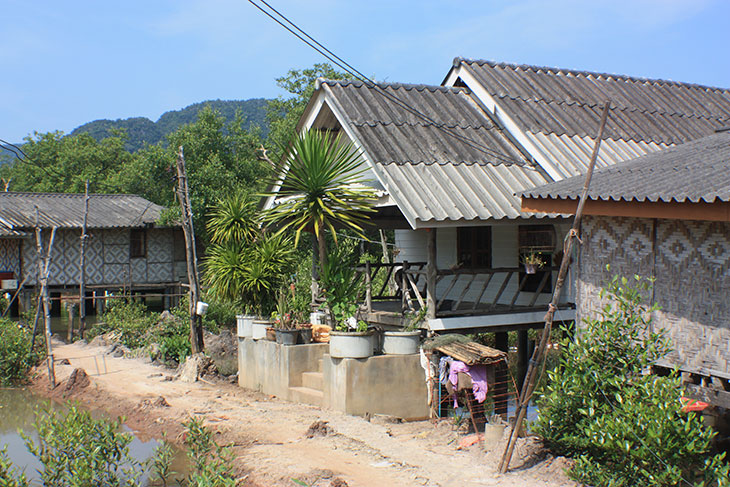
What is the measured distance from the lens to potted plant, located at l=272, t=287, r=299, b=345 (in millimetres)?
12648

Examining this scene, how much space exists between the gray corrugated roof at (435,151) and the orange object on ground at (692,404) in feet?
14.7

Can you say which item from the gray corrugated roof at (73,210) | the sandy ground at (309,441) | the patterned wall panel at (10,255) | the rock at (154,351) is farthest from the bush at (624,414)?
the patterned wall panel at (10,255)

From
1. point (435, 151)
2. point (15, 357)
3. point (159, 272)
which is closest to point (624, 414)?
point (435, 151)

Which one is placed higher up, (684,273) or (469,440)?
(684,273)

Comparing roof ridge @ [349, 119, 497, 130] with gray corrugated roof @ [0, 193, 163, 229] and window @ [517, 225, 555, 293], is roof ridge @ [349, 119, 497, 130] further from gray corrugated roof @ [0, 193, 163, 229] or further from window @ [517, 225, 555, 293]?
gray corrugated roof @ [0, 193, 163, 229]

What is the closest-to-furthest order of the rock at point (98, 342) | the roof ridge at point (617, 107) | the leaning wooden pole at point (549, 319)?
the leaning wooden pole at point (549, 319) < the roof ridge at point (617, 107) < the rock at point (98, 342)

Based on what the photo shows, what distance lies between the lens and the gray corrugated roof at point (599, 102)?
45.0 ft

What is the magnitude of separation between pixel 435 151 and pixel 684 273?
5843 mm

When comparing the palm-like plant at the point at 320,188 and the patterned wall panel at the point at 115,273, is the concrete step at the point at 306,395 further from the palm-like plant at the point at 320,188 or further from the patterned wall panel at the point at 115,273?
the patterned wall panel at the point at 115,273

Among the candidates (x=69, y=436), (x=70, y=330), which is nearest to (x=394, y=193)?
(x=69, y=436)

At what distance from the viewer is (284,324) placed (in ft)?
42.2

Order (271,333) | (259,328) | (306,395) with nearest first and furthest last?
(306,395)
(271,333)
(259,328)

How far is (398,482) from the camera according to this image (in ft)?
25.8

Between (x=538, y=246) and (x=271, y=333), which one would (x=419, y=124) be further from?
(x=271, y=333)
